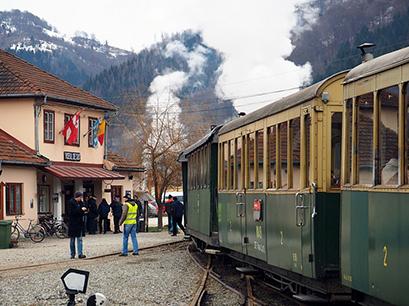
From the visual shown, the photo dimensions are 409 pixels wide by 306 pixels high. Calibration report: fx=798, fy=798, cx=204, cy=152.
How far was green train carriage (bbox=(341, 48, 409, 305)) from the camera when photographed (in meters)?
6.47

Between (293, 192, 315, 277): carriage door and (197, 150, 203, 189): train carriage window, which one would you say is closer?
(293, 192, 315, 277): carriage door

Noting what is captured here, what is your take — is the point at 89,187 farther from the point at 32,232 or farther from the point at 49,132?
the point at 32,232

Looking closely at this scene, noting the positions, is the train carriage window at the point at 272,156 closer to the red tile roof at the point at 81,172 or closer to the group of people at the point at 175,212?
the group of people at the point at 175,212

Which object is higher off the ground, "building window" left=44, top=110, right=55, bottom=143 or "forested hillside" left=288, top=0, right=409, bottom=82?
"forested hillside" left=288, top=0, right=409, bottom=82

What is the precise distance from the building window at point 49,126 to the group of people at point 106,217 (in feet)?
10.0

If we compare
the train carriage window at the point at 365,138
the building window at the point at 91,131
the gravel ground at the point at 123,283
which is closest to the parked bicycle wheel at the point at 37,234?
the building window at the point at 91,131

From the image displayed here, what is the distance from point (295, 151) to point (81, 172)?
84.2ft

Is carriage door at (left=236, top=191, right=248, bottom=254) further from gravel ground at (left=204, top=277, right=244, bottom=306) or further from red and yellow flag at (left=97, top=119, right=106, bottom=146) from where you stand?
red and yellow flag at (left=97, top=119, right=106, bottom=146)

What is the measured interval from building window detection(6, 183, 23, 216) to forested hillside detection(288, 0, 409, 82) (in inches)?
1855

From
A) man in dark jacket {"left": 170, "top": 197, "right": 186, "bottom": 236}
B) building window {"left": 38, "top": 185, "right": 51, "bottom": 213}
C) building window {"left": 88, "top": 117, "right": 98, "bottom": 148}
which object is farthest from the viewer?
building window {"left": 88, "top": 117, "right": 98, "bottom": 148}

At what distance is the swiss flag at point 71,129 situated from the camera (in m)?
34.1

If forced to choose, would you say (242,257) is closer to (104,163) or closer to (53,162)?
(53,162)

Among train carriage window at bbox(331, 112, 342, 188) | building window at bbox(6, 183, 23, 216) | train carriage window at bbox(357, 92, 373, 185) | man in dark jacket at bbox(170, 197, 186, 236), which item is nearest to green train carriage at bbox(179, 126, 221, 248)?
man in dark jacket at bbox(170, 197, 186, 236)

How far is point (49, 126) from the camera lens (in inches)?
1323
